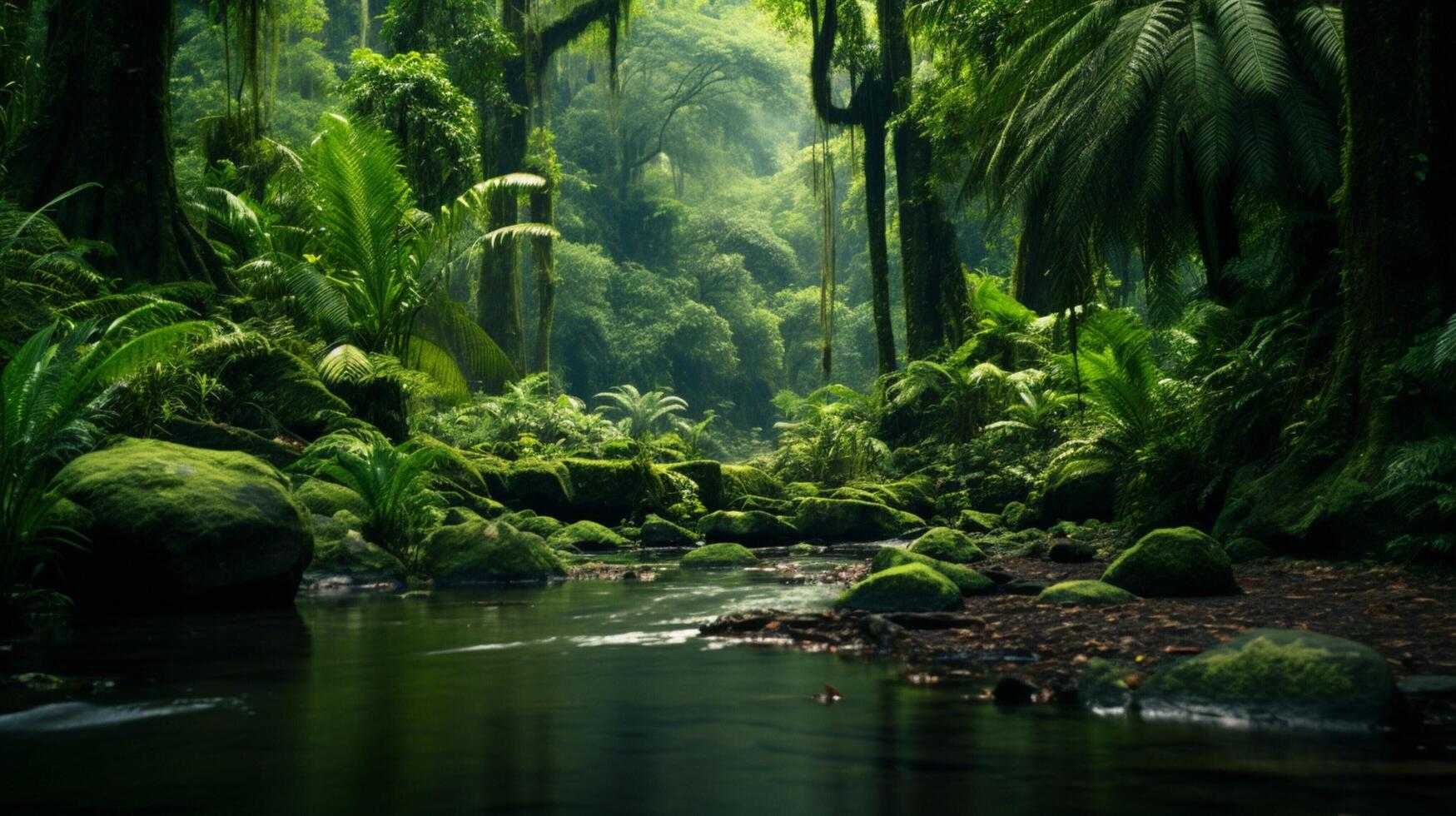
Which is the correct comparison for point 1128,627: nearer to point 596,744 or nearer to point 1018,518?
point 596,744

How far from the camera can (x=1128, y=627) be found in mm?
5633

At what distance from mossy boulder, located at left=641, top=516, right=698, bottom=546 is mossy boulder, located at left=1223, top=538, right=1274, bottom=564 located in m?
7.75

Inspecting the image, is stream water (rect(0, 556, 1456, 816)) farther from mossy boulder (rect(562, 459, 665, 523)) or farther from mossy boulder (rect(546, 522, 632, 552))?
mossy boulder (rect(562, 459, 665, 523))

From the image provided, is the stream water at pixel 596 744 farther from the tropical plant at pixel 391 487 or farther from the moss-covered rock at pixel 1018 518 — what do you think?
the moss-covered rock at pixel 1018 518

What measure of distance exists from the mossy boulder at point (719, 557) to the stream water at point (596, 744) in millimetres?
5538

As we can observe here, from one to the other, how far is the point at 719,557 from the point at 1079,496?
178 inches

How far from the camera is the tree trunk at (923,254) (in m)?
22.0

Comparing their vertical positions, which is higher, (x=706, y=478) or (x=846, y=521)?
(x=706, y=478)

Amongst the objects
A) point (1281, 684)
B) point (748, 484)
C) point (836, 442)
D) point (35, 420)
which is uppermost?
point (836, 442)

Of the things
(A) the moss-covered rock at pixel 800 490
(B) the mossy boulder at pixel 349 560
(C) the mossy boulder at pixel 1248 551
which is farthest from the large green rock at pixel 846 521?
(C) the mossy boulder at pixel 1248 551

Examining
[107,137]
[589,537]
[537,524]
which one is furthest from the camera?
[589,537]

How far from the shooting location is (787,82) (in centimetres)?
5006

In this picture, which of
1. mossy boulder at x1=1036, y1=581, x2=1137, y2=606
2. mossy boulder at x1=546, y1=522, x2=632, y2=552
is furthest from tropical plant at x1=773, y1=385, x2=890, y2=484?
mossy boulder at x1=1036, y1=581, x2=1137, y2=606

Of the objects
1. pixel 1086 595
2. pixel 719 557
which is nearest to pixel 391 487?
pixel 719 557
